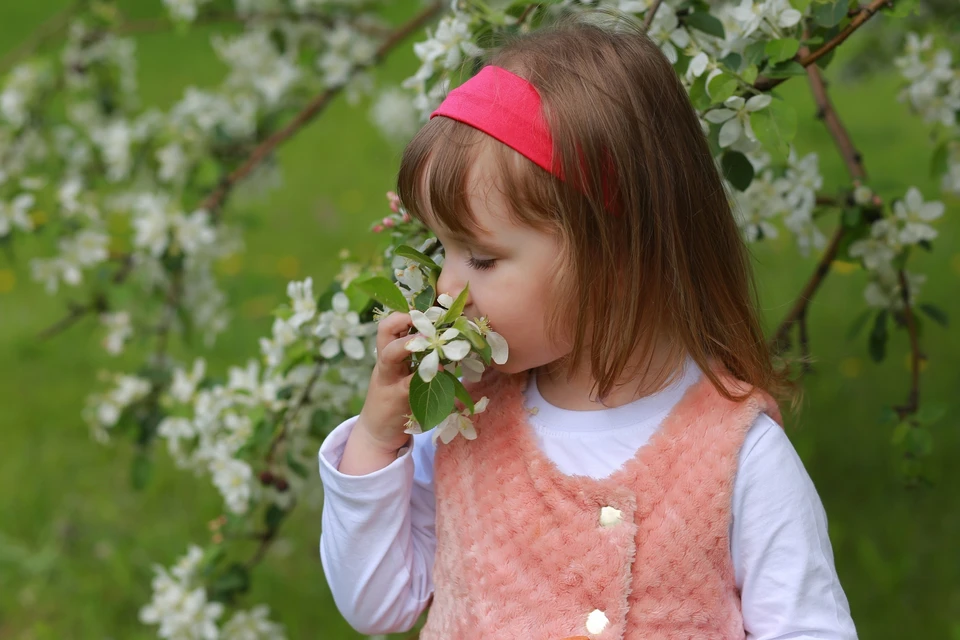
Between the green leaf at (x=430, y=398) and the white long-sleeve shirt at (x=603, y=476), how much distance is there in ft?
0.53

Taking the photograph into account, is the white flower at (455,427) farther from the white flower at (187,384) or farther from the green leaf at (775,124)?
the white flower at (187,384)

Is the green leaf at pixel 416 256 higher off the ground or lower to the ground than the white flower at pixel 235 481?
higher

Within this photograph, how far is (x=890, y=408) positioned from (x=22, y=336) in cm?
366

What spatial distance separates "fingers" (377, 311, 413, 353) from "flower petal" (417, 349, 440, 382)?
9cm

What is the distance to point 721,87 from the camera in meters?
1.34

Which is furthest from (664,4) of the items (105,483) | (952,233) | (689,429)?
(952,233)

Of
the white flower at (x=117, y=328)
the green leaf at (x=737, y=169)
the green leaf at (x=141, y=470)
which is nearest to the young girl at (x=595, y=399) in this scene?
the green leaf at (x=737, y=169)

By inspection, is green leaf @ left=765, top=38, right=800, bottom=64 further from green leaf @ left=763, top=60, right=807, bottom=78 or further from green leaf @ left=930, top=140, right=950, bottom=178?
green leaf @ left=930, top=140, right=950, bottom=178

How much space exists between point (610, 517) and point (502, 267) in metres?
0.35

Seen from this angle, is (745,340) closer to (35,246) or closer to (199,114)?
(199,114)

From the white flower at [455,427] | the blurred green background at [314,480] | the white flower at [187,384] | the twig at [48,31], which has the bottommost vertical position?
the blurred green background at [314,480]

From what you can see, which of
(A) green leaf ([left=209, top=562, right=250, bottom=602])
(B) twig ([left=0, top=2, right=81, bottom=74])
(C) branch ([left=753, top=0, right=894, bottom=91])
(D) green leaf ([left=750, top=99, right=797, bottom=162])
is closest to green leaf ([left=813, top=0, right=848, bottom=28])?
(C) branch ([left=753, top=0, right=894, bottom=91])

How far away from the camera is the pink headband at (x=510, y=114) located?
118 centimetres

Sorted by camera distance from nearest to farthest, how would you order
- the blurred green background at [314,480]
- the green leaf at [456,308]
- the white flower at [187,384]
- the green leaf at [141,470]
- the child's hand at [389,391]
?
the green leaf at [456,308] < the child's hand at [389,391] < the white flower at [187,384] < the green leaf at [141,470] < the blurred green background at [314,480]
